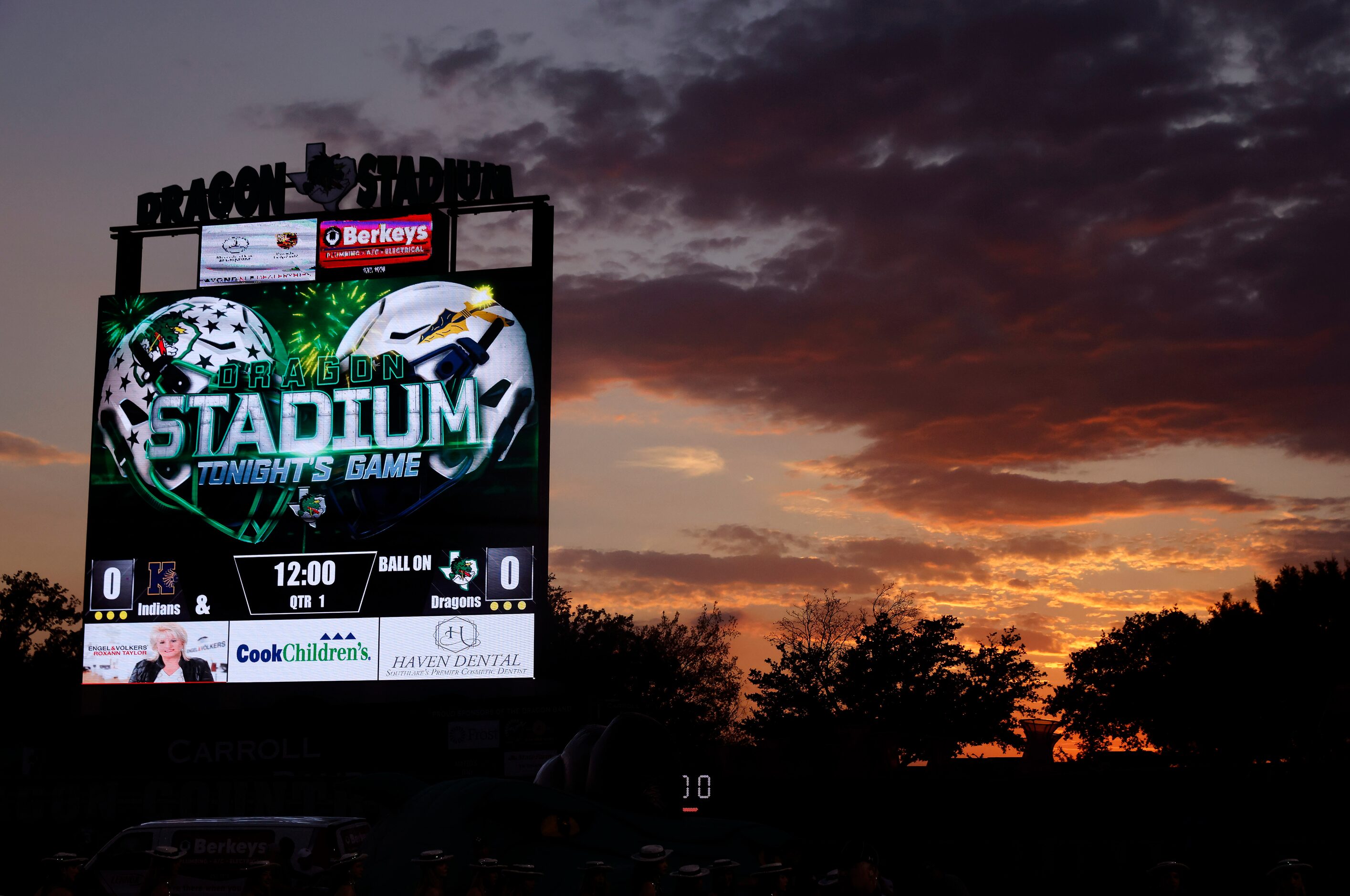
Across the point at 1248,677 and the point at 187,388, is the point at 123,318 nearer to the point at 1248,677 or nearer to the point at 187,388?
the point at 187,388

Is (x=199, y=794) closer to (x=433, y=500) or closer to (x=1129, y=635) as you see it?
(x=433, y=500)

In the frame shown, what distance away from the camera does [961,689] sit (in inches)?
2311

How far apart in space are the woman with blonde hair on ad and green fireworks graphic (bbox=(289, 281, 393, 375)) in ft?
22.1

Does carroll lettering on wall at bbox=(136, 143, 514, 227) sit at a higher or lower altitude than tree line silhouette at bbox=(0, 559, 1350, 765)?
higher

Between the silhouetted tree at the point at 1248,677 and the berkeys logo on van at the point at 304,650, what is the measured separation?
3909 cm

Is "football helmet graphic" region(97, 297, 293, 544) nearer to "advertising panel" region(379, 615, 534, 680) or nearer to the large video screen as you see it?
the large video screen

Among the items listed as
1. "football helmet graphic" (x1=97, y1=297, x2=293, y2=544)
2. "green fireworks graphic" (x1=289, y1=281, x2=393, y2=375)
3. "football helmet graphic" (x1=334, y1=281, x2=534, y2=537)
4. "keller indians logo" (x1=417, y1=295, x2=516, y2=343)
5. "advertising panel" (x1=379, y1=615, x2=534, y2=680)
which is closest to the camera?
"advertising panel" (x1=379, y1=615, x2=534, y2=680)

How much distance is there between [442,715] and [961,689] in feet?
113

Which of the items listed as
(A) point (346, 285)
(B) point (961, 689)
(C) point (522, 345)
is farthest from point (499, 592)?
(B) point (961, 689)

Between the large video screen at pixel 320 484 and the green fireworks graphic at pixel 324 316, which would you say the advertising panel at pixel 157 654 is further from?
the green fireworks graphic at pixel 324 316

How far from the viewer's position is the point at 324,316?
3155 centimetres

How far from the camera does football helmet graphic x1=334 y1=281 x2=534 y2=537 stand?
2992cm

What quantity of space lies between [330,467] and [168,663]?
5758mm

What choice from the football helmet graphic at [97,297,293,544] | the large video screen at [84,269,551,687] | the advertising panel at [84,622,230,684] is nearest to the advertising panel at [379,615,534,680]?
the large video screen at [84,269,551,687]
